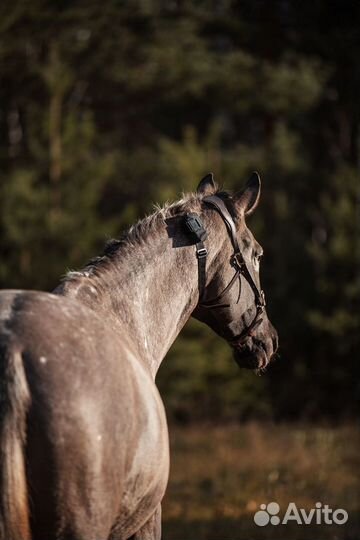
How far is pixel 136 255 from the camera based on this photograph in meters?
4.34

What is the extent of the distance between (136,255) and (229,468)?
962cm

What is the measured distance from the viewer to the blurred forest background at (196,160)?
699 inches

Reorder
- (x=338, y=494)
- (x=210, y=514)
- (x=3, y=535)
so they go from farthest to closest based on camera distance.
→ 1. (x=338, y=494)
2. (x=210, y=514)
3. (x=3, y=535)

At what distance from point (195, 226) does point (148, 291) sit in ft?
1.45

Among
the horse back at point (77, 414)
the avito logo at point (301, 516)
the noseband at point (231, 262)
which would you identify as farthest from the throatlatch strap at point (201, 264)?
the avito logo at point (301, 516)

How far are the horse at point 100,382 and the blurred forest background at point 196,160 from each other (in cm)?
1168

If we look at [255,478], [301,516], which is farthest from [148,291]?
[255,478]

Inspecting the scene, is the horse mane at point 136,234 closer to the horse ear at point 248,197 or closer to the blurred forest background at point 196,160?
the horse ear at point 248,197

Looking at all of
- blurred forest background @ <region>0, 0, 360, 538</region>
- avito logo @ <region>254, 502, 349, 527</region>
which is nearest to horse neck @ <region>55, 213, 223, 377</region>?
avito logo @ <region>254, 502, 349, 527</region>

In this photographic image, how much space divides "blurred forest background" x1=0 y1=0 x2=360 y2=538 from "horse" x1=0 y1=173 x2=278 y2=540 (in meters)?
11.7

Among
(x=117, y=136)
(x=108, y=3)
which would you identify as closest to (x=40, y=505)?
(x=108, y=3)

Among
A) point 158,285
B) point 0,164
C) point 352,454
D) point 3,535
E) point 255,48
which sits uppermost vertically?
point 255,48

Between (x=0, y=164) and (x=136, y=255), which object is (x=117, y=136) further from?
(x=136, y=255)

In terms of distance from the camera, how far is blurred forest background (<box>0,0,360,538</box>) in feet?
58.2
